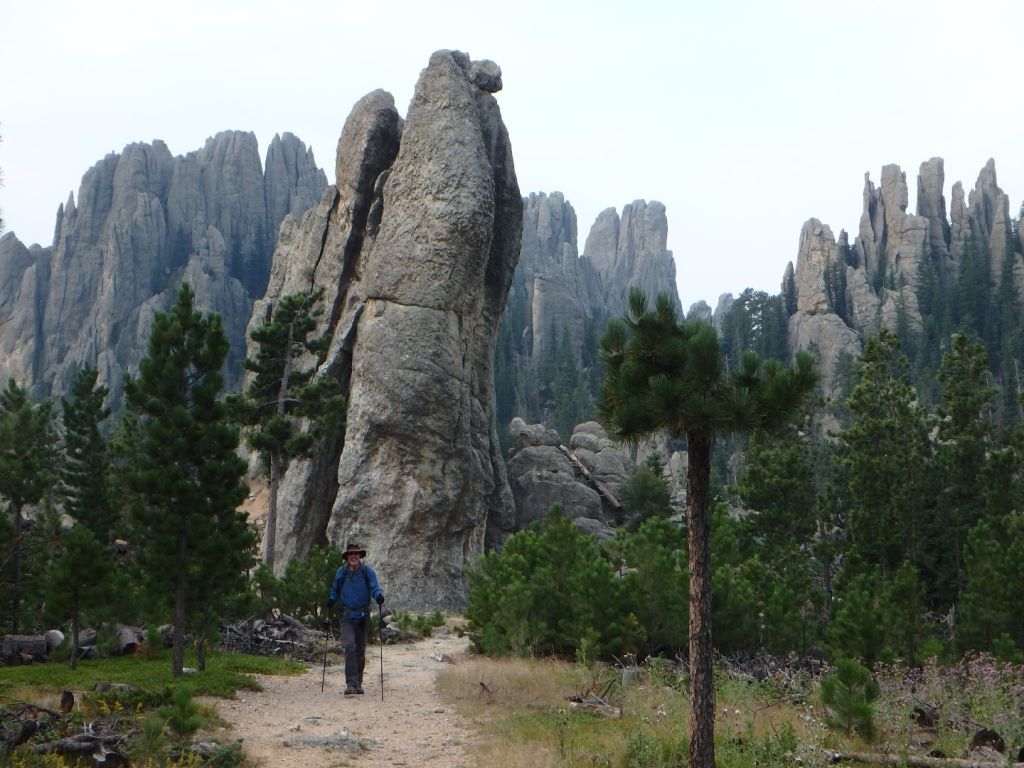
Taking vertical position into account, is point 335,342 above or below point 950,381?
above

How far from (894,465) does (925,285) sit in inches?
2841

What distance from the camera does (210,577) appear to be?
14.3 m

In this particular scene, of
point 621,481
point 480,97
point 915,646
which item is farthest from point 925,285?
point 915,646

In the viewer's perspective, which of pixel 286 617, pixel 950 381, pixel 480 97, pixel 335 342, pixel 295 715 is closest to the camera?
pixel 295 715

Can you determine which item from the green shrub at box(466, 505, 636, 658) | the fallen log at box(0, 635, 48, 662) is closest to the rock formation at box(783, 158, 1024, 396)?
the green shrub at box(466, 505, 636, 658)

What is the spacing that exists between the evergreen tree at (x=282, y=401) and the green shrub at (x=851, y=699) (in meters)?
21.3

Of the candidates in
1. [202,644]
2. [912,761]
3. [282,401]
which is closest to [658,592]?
[912,761]

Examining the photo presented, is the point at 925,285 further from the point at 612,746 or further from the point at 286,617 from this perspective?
the point at 612,746

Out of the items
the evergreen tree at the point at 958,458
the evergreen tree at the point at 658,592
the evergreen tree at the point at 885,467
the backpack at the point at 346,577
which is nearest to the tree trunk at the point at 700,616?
the backpack at the point at 346,577

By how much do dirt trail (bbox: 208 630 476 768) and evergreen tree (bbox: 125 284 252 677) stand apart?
2098mm

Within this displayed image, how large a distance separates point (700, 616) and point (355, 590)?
669 cm

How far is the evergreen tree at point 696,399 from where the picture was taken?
847 centimetres

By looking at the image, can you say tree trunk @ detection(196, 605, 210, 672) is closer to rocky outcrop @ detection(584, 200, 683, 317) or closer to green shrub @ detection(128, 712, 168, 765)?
green shrub @ detection(128, 712, 168, 765)

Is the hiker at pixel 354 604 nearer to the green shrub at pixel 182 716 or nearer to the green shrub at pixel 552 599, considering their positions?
the green shrub at pixel 552 599
